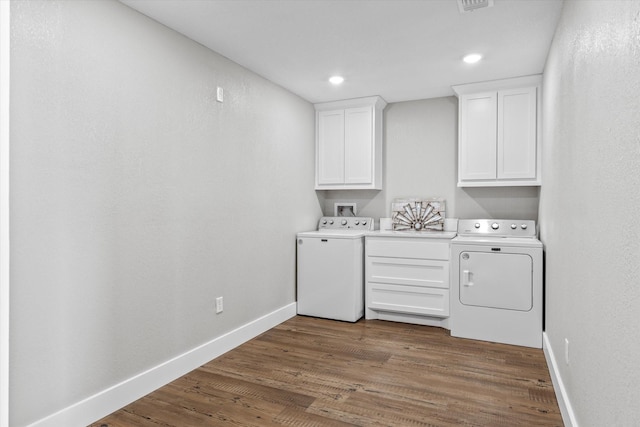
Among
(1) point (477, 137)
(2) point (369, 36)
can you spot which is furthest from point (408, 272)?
(2) point (369, 36)

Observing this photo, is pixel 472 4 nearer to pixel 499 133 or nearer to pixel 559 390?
pixel 499 133

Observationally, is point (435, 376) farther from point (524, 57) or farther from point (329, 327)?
point (524, 57)

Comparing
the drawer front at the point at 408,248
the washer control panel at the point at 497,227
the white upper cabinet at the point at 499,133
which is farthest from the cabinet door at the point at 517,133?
the drawer front at the point at 408,248

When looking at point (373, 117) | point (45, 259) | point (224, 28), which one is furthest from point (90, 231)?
point (373, 117)

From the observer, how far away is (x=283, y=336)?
3.37 meters

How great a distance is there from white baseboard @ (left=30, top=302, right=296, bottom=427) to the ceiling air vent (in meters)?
2.71

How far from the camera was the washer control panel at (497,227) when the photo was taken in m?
3.67

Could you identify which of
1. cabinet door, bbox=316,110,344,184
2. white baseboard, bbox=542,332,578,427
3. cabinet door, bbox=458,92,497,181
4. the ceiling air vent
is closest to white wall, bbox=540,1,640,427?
white baseboard, bbox=542,332,578,427

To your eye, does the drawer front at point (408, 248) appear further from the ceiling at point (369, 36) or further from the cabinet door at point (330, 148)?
the ceiling at point (369, 36)

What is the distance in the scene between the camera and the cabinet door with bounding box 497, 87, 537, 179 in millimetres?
3498

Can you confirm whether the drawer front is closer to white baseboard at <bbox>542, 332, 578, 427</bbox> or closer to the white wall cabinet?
the white wall cabinet

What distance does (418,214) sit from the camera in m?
4.25

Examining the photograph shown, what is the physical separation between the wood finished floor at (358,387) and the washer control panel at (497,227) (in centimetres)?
110

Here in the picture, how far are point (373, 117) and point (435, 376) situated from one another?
261cm
